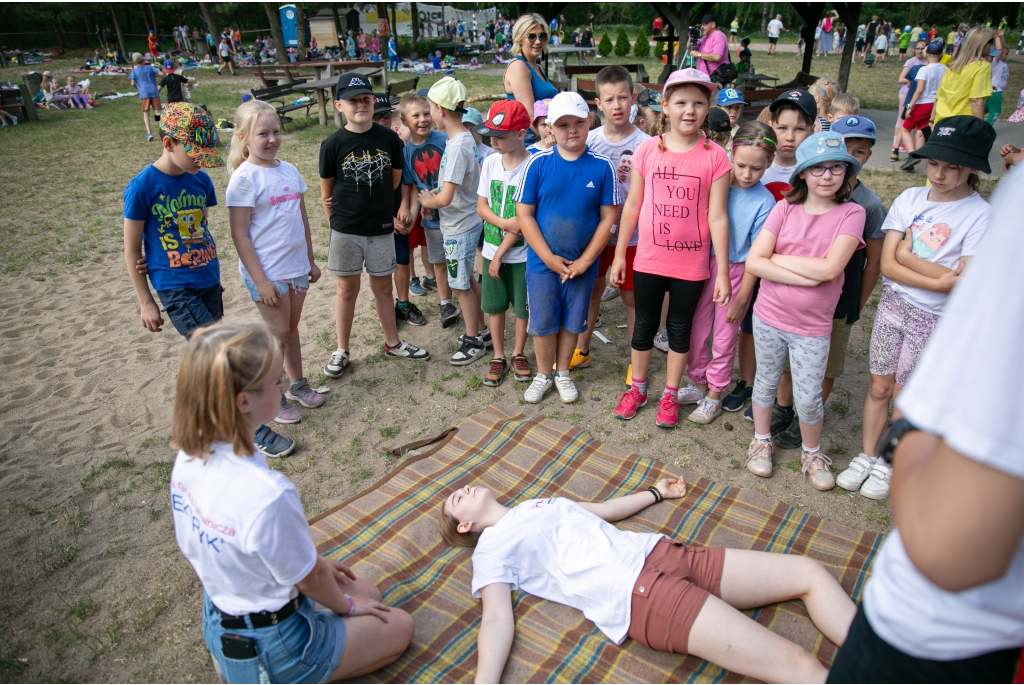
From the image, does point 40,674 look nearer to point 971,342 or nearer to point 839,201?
point 971,342

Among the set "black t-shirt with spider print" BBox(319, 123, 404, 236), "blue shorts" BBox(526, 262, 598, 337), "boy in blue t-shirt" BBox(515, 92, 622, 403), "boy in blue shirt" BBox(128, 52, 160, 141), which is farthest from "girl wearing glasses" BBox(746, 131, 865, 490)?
"boy in blue shirt" BBox(128, 52, 160, 141)

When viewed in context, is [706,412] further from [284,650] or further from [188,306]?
[188,306]

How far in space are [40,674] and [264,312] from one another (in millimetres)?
2153

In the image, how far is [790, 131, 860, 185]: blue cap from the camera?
3037mm

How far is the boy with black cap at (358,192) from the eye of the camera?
432cm

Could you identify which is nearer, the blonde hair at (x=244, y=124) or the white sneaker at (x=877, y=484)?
the white sneaker at (x=877, y=484)

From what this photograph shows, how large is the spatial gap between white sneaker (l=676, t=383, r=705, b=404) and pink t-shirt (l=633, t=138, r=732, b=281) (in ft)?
3.10

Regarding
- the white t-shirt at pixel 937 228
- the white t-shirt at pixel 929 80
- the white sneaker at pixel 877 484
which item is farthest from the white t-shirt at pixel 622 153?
the white t-shirt at pixel 929 80

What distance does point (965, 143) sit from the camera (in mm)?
2840

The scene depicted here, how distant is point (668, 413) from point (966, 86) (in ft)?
21.2

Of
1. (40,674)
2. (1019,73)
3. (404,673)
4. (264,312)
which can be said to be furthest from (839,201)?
(1019,73)

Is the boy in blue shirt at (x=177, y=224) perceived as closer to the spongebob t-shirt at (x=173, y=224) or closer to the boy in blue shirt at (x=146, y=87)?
the spongebob t-shirt at (x=173, y=224)

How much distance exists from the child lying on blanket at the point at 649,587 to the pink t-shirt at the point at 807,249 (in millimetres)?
1322

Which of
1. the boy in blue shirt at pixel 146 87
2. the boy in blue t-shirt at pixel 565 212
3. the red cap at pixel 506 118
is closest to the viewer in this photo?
the boy in blue t-shirt at pixel 565 212
